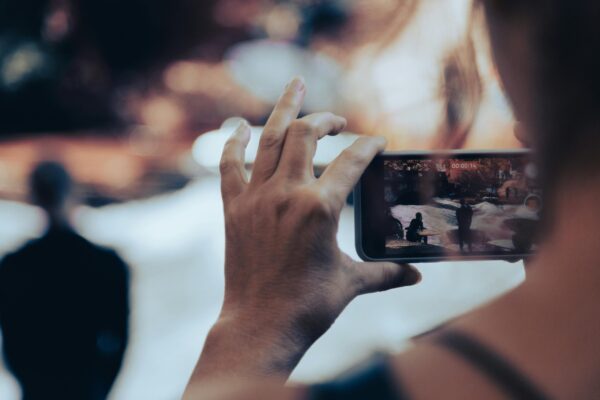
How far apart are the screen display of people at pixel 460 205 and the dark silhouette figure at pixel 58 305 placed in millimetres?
975

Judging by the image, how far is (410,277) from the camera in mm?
469

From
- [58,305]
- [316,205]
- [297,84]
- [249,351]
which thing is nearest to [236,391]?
[249,351]

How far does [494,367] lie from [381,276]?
0.38 ft

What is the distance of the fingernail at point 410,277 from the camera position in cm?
47

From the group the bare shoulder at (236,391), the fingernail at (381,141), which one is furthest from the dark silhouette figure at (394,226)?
the bare shoulder at (236,391)

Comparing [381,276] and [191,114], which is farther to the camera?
[191,114]

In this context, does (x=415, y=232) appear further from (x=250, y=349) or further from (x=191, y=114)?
(x=191, y=114)

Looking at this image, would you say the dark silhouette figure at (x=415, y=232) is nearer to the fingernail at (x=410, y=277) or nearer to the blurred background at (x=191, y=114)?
the fingernail at (x=410, y=277)

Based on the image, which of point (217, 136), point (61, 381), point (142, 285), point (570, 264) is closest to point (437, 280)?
point (217, 136)

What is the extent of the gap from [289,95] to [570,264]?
0.83ft

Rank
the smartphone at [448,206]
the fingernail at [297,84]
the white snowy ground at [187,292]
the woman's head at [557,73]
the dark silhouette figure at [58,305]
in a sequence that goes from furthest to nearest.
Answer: the white snowy ground at [187,292]
the dark silhouette figure at [58,305]
the smartphone at [448,206]
the fingernail at [297,84]
the woman's head at [557,73]

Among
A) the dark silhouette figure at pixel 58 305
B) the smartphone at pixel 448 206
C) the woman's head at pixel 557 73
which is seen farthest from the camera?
the dark silhouette figure at pixel 58 305

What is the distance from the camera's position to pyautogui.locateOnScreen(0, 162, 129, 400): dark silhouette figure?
4.07 ft

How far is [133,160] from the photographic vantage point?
1.80 m
